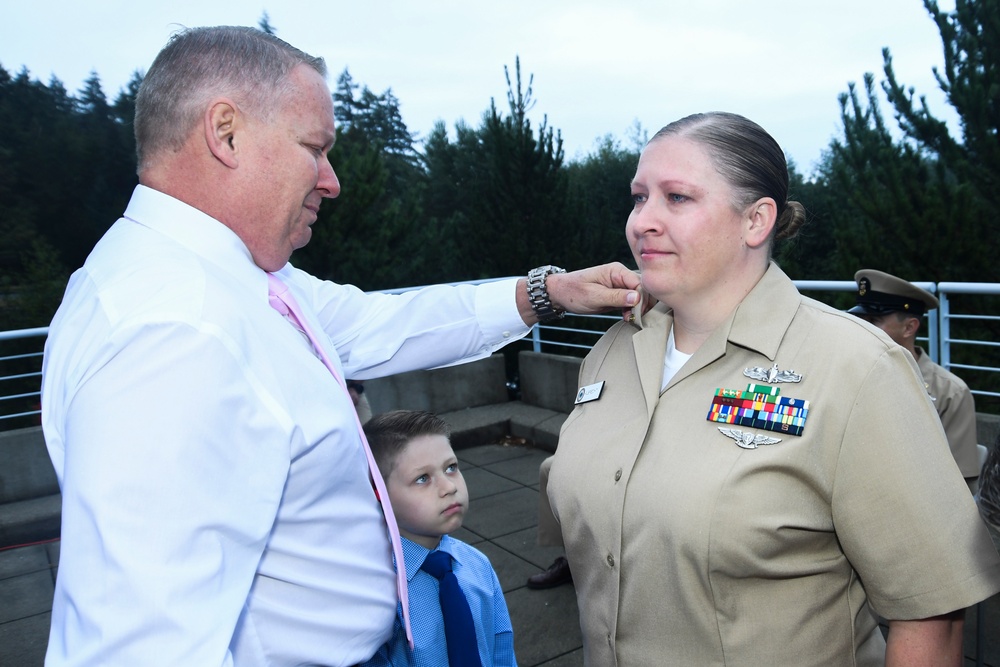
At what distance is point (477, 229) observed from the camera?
12094mm

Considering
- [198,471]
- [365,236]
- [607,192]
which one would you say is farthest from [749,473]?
[607,192]

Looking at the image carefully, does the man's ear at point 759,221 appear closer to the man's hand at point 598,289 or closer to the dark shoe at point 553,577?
the man's hand at point 598,289

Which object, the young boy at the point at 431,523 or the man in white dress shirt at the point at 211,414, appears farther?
the young boy at the point at 431,523

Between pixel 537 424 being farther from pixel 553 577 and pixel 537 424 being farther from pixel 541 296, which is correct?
pixel 541 296

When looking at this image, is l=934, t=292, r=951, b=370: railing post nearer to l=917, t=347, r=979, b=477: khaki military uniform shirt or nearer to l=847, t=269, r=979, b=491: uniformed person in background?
l=847, t=269, r=979, b=491: uniformed person in background

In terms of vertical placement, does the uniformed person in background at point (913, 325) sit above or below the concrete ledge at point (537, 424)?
above

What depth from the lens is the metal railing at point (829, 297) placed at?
4.49m

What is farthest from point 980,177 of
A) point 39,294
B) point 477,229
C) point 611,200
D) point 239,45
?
point 611,200

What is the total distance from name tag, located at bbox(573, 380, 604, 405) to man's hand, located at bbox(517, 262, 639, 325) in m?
0.24

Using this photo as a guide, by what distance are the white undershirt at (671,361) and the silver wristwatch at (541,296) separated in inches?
19.6

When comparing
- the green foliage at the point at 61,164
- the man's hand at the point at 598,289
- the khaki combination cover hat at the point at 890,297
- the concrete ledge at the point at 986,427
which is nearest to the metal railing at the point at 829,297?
the concrete ledge at the point at 986,427

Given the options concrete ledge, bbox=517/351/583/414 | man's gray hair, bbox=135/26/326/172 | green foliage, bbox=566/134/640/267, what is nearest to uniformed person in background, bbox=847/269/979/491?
man's gray hair, bbox=135/26/326/172

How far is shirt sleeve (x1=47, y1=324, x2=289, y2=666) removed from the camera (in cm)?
106

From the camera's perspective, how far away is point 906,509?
1.48 m
